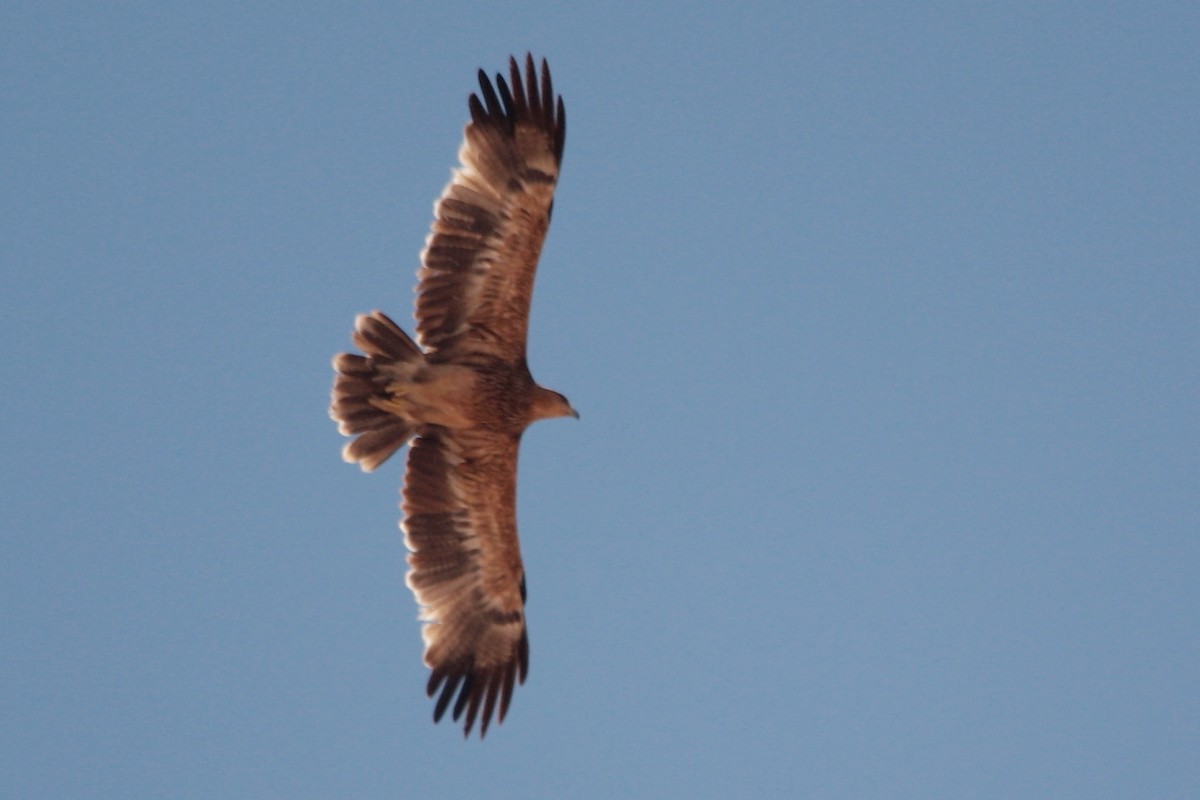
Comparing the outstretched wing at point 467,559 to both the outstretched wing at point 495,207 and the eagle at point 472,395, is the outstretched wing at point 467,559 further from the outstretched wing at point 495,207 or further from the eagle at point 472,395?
the outstretched wing at point 495,207

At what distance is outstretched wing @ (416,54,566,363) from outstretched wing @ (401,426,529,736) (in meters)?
0.88

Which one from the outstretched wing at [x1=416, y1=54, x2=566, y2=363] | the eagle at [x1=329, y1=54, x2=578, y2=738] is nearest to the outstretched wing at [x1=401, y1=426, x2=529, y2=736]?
the eagle at [x1=329, y1=54, x2=578, y2=738]

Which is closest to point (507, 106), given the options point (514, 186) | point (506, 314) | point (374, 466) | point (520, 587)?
point (514, 186)

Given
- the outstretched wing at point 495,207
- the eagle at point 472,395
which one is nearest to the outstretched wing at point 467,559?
the eagle at point 472,395

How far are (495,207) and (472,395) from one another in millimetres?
1189

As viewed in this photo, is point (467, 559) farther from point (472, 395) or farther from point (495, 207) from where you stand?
point (495, 207)

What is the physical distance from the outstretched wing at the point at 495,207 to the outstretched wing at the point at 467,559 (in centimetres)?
88

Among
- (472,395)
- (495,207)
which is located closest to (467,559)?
(472,395)

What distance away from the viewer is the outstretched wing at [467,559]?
11.4m

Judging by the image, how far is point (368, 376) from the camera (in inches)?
436

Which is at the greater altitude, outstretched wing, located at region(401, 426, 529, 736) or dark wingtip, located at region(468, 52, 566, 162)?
dark wingtip, located at region(468, 52, 566, 162)

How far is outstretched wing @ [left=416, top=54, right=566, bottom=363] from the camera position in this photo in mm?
10883

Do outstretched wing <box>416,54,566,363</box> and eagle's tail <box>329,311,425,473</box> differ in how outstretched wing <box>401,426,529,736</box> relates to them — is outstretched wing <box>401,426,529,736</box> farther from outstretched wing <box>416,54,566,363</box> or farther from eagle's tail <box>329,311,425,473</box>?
outstretched wing <box>416,54,566,363</box>

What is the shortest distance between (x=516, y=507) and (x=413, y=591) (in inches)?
33.7
